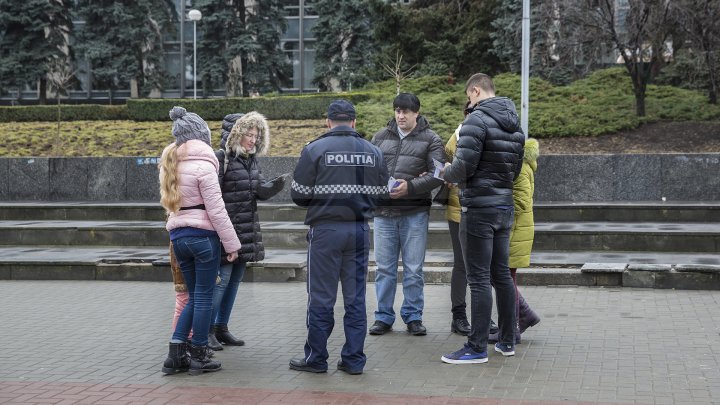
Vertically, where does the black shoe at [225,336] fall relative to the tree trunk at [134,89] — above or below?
below

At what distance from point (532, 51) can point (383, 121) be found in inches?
251

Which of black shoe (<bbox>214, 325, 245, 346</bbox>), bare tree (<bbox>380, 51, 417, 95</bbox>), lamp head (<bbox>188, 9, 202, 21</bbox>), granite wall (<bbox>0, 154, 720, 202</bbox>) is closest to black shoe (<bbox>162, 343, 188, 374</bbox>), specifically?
black shoe (<bbox>214, 325, 245, 346</bbox>)

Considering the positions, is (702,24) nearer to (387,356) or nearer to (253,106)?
(253,106)

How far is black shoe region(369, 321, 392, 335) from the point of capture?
8.66 m

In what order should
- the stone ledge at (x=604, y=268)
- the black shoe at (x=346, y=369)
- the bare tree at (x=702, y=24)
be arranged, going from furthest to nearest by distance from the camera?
the bare tree at (x=702, y=24)
the stone ledge at (x=604, y=268)
the black shoe at (x=346, y=369)

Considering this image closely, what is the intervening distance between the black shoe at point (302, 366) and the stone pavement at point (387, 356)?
0.21ft

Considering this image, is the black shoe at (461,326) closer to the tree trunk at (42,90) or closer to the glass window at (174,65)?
the tree trunk at (42,90)

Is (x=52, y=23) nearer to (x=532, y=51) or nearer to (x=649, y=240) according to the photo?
(x=532, y=51)

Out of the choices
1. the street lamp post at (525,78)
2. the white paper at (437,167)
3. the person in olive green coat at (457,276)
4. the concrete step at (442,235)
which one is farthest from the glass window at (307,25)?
the white paper at (437,167)

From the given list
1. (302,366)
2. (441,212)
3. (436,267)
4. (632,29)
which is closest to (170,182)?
(302,366)

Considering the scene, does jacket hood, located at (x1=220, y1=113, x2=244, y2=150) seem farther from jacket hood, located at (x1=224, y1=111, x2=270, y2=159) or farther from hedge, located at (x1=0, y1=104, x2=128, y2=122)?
hedge, located at (x1=0, y1=104, x2=128, y2=122)

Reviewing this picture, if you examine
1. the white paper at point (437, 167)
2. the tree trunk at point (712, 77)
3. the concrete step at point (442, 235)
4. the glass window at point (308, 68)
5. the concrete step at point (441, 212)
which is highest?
the glass window at point (308, 68)

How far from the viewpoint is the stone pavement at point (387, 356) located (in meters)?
6.60

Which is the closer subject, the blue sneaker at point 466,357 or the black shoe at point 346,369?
the black shoe at point 346,369
